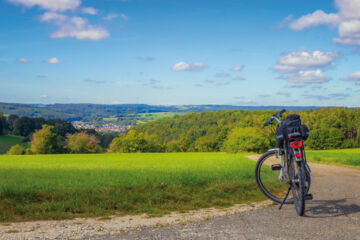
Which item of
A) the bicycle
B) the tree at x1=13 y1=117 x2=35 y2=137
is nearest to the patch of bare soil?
the bicycle

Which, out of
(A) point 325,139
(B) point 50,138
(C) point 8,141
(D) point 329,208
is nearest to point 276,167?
(D) point 329,208

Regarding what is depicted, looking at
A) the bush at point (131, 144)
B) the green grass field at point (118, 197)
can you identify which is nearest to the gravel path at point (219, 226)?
the green grass field at point (118, 197)

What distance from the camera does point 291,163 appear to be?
6426 mm

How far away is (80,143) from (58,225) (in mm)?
79825

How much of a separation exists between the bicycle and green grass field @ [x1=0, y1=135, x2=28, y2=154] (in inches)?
3787

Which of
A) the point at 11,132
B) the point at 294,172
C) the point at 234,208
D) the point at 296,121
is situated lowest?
the point at 11,132

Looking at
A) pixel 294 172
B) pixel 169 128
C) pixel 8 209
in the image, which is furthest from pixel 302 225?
pixel 169 128

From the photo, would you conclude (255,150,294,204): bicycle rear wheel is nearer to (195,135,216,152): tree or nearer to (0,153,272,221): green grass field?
(0,153,272,221): green grass field

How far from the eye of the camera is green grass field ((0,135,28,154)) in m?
91.3

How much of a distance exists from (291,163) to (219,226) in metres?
2.13

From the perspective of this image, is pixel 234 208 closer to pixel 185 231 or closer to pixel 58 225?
pixel 185 231

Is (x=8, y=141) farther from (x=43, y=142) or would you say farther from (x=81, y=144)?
(x=43, y=142)

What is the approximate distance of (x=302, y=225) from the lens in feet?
17.5

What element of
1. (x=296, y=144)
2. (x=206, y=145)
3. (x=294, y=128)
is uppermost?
(x=294, y=128)
